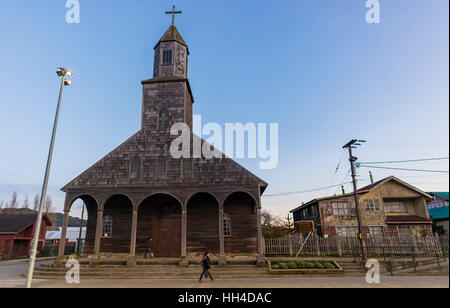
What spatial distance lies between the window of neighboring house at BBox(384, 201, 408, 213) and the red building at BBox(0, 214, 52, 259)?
4510 cm

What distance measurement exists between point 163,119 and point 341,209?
20.7 metres

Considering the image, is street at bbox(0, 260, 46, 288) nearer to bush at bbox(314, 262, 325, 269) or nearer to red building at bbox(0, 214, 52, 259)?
bush at bbox(314, 262, 325, 269)

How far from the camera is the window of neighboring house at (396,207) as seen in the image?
29047mm

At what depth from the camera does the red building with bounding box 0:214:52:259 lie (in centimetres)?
3125

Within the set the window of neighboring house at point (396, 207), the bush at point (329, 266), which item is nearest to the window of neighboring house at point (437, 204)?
the window of neighboring house at point (396, 207)

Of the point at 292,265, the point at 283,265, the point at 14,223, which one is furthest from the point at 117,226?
the point at 14,223

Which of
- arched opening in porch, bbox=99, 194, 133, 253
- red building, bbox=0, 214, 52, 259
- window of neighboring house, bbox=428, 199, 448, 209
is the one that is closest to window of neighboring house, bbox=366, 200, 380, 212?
arched opening in porch, bbox=99, 194, 133, 253

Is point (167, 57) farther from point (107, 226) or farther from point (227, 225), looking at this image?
point (227, 225)

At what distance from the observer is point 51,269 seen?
49.2 feet

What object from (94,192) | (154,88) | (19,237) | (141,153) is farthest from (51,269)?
(19,237)

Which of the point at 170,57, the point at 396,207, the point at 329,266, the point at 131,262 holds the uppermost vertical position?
the point at 170,57

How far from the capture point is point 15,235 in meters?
32.1

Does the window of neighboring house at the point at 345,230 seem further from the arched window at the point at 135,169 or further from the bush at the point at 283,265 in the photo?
the arched window at the point at 135,169
